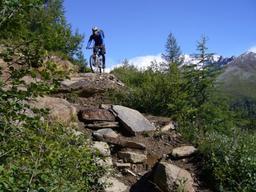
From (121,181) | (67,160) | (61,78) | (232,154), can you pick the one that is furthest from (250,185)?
(61,78)

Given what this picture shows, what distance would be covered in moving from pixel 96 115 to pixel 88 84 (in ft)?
9.86

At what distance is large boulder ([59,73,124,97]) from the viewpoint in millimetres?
14490

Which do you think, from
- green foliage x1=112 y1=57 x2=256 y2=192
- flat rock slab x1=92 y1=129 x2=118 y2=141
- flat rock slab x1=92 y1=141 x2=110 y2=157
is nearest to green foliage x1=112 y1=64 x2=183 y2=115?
green foliage x1=112 y1=57 x2=256 y2=192

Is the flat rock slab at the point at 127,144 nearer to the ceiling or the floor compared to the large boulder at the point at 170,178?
nearer to the ceiling

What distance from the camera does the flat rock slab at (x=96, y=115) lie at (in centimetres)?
1212

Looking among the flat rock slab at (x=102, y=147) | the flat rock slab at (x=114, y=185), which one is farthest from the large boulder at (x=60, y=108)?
the flat rock slab at (x=114, y=185)

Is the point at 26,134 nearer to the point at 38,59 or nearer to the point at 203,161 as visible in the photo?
the point at 38,59

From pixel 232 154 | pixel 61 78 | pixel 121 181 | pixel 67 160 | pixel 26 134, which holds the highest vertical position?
pixel 61 78

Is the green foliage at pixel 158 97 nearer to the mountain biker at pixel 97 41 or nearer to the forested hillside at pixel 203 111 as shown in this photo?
the forested hillside at pixel 203 111

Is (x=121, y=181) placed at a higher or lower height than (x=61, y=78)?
lower

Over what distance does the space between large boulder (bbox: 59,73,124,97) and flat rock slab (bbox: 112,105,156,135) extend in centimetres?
200

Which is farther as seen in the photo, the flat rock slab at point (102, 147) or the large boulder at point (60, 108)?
the large boulder at point (60, 108)

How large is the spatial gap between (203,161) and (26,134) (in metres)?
6.56

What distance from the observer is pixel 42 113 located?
159 inches
